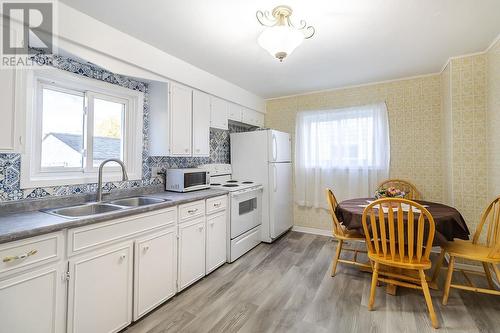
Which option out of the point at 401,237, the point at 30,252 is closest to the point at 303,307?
the point at 401,237

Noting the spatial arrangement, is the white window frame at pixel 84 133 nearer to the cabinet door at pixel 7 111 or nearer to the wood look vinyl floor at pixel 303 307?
the cabinet door at pixel 7 111

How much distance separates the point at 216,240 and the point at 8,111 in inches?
80.4

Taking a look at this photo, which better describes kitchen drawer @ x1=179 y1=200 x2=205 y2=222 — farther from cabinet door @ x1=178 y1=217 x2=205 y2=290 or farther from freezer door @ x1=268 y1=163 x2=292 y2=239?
freezer door @ x1=268 y1=163 x2=292 y2=239

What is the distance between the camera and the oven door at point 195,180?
2.69 m

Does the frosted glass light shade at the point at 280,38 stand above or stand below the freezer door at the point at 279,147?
above

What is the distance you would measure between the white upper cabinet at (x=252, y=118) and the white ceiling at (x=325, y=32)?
2.73 ft

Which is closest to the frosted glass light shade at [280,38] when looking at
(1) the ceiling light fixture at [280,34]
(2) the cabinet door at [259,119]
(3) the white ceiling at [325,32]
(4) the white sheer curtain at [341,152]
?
(1) the ceiling light fixture at [280,34]

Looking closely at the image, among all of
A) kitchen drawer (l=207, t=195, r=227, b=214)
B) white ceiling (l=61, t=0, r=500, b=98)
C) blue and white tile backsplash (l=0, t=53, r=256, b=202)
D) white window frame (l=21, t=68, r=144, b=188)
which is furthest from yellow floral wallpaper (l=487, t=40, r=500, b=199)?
white window frame (l=21, t=68, r=144, b=188)

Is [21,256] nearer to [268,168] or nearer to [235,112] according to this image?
[268,168]

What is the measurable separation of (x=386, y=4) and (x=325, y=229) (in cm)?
317

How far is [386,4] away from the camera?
173cm

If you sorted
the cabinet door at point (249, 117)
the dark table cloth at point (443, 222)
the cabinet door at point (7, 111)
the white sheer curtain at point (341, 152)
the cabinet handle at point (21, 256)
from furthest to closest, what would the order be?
the cabinet door at point (249, 117), the white sheer curtain at point (341, 152), the dark table cloth at point (443, 222), the cabinet door at point (7, 111), the cabinet handle at point (21, 256)

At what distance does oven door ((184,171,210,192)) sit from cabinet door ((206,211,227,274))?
0.42m

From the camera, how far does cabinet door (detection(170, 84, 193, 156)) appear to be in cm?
258
